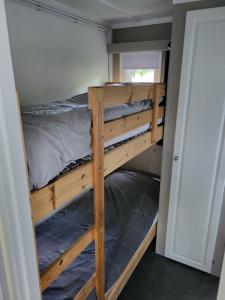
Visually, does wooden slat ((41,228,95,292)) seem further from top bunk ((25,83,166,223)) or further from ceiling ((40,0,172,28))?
ceiling ((40,0,172,28))

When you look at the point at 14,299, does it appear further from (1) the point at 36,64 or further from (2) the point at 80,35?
(2) the point at 80,35

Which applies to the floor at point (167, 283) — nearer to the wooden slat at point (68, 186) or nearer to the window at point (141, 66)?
the wooden slat at point (68, 186)

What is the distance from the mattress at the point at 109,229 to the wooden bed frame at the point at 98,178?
12 cm

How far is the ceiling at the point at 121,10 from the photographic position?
6.70ft

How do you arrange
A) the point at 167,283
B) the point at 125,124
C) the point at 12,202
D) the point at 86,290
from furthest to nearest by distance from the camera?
the point at 167,283
the point at 125,124
the point at 86,290
the point at 12,202

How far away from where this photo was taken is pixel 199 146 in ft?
6.16

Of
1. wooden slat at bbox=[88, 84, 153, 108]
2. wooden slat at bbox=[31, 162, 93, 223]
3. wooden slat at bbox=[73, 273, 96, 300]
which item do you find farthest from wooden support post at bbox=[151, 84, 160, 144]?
wooden slat at bbox=[73, 273, 96, 300]

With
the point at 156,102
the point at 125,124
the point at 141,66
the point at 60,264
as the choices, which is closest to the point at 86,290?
the point at 60,264

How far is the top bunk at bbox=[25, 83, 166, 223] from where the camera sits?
3.28 ft

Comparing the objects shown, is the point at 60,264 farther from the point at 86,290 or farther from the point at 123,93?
the point at 123,93

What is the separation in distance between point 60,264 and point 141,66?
258 cm

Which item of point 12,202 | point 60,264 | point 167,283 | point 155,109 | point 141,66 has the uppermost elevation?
point 141,66

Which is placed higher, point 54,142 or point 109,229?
point 54,142

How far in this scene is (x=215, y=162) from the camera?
1.85m
